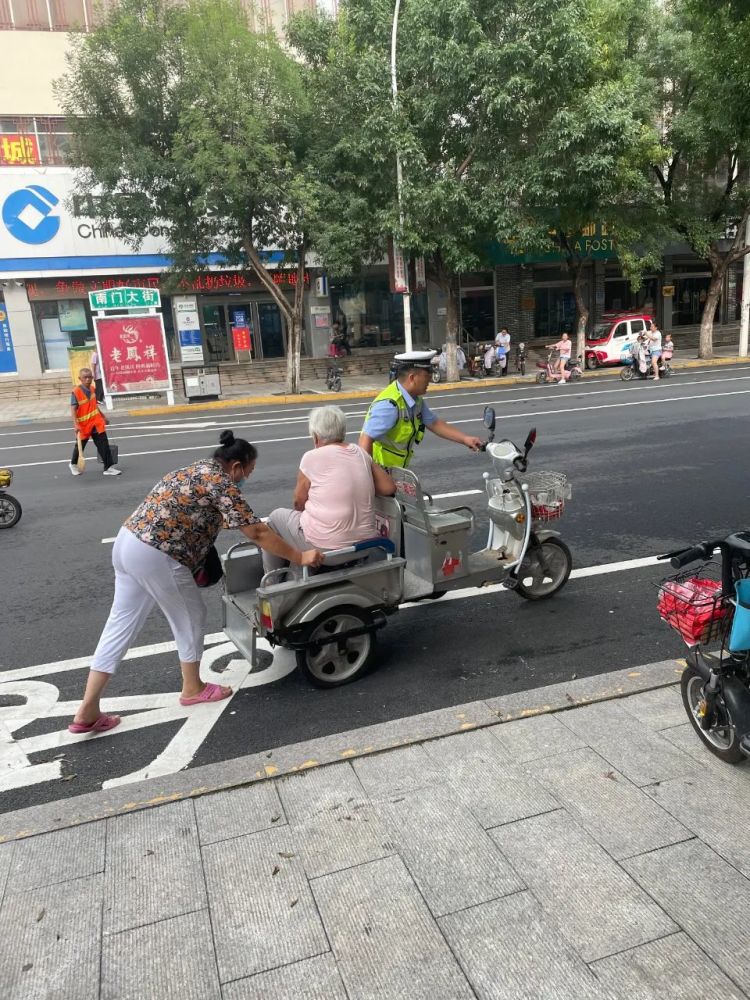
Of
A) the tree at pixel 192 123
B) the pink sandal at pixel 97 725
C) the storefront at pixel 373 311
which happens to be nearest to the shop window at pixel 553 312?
the storefront at pixel 373 311

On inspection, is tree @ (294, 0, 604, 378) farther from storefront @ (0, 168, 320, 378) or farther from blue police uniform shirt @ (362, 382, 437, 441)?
blue police uniform shirt @ (362, 382, 437, 441)

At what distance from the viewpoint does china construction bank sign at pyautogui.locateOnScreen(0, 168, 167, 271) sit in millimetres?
24391

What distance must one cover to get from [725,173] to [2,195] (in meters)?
23.6

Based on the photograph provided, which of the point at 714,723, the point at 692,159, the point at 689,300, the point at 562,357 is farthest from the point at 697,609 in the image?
the point at 689,300

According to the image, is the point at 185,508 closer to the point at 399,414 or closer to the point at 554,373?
the point at 399,414

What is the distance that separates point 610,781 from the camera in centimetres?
346

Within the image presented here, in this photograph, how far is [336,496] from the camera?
4598mm

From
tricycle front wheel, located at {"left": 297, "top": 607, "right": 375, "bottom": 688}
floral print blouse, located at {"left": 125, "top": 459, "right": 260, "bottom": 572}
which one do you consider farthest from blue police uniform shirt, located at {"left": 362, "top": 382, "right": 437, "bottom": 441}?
floral print blouse, located at {"left": 125, "top": 459, "right": 260, "bottom": 572}

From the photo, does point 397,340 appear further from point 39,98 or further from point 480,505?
point 480,505

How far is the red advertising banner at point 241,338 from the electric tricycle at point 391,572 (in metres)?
22.9

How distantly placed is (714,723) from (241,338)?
25.6 meters

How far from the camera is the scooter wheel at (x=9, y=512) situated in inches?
345

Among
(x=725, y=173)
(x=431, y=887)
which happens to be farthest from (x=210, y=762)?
(x=725, y=173)

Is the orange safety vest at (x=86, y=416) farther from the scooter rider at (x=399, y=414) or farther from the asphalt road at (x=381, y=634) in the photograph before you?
the scooter rider at (x=399, y=414)
